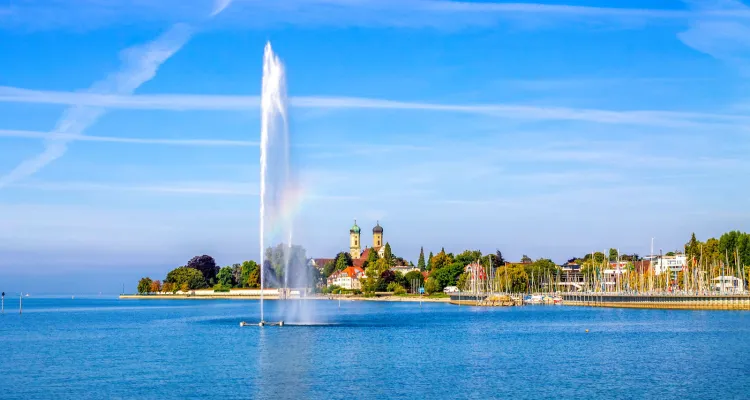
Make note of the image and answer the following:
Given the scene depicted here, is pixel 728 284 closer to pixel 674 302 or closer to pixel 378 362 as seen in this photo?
pixel 674 302

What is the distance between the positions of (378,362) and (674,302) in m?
94.7

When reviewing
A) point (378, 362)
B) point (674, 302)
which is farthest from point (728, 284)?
point (378, 362)

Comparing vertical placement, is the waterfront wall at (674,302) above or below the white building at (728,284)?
below

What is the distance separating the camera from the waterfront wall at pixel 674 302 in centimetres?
13462

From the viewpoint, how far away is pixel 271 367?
5556cm

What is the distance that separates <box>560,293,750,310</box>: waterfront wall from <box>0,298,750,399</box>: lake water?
4247 centimetres

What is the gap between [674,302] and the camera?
140 m

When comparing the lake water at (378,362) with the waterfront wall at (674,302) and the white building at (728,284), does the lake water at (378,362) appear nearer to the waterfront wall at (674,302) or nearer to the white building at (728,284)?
the waterfront wall at (674,302)

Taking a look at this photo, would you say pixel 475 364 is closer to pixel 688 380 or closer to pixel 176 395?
pixel 688 380

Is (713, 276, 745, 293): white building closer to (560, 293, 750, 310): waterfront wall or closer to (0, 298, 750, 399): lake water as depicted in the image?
(560, 293, 750, 310): waterfront wall

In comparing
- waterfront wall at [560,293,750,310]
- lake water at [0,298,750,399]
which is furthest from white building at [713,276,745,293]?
lake water at [0,298,750,399]

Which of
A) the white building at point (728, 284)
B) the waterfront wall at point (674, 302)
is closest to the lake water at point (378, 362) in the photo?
the waterfront wall at point (674, 302)

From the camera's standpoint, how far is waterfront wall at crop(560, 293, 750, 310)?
13462 cm

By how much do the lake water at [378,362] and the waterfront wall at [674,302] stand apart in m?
42.5
